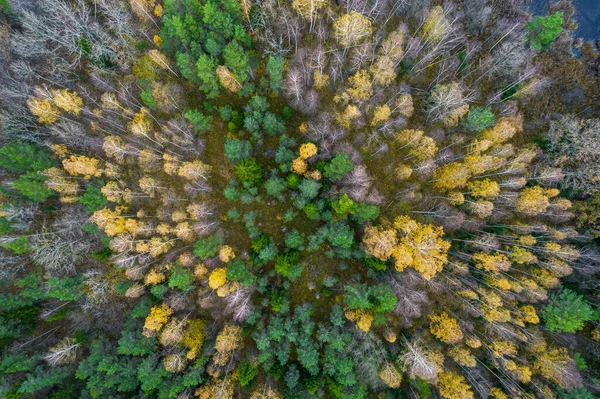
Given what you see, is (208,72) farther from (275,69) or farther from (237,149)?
(237,149)

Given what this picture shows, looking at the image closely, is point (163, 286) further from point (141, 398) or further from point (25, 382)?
point (25, 382)

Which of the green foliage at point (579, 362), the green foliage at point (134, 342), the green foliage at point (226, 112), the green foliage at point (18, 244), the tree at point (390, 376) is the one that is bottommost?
the green foliage at point (134, 342)

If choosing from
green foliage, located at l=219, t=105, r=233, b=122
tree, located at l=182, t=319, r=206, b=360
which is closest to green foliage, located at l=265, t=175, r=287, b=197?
green foliage, located at l=219, t=105, r=233, b=122

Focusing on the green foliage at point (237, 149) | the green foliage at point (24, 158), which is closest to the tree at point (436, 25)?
the green foliage at point (237, 149)

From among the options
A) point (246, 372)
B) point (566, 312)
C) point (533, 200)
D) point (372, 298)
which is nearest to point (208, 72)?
point (372, 298)

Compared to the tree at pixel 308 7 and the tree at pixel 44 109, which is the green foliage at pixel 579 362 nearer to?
the tree at pixel 308 7

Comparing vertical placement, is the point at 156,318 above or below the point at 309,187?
below

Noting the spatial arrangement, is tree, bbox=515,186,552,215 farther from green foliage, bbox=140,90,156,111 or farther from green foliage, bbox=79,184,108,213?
green foliage, bbox=79,184,108,213
